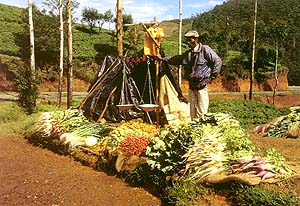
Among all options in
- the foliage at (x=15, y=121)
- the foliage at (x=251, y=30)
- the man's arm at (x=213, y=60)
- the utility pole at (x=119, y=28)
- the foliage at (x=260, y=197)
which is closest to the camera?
the foliage at (x=260, y=197)

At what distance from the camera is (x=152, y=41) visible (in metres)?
8.41

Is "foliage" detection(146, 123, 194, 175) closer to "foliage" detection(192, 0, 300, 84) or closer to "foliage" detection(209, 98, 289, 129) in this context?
"foliage" detection(209, 98, 289, 129)

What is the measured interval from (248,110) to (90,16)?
32145 millimetres

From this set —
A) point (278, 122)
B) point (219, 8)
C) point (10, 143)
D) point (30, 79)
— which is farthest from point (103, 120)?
point (219, 8)

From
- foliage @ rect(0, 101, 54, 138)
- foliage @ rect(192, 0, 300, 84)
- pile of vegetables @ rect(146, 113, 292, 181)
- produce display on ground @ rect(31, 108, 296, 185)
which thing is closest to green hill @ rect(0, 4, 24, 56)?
foliage @ rect(192, 0, 300, 84)

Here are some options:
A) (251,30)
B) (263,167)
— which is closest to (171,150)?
(263,167)

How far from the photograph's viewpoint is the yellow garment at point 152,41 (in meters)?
8.35

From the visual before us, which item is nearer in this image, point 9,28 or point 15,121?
point 15,121

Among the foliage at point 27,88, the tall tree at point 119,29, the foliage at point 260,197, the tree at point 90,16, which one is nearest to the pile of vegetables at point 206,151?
the foliage at point 260,197

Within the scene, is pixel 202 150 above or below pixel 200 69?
below

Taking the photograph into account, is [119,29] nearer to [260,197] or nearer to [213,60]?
[213,60]

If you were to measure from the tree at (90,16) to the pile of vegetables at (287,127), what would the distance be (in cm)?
3574

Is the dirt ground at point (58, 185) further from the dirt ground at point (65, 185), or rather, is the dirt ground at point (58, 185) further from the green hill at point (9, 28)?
the green hill at point (9, 28)

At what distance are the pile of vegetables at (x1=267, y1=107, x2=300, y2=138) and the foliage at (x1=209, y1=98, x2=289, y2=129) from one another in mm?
3259
